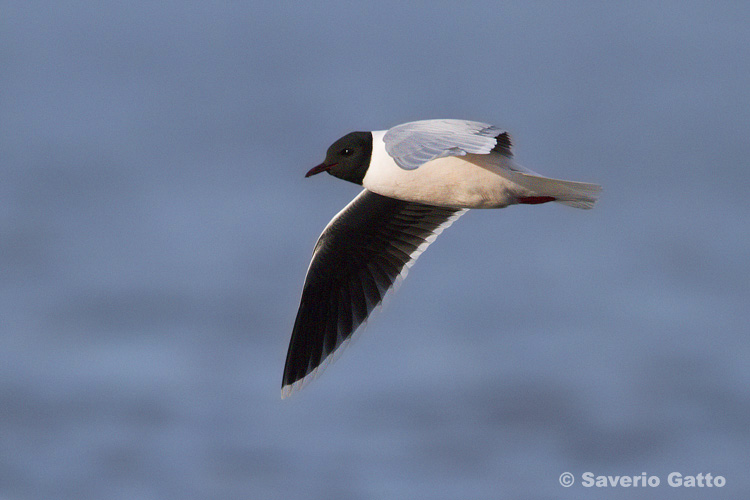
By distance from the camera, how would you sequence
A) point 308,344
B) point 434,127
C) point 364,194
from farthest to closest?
point 308,344 → point 364,194 → point 434,127

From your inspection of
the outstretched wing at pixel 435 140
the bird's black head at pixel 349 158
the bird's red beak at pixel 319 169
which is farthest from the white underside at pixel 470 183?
the outstretched wing at pixel 435 140

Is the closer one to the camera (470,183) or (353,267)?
(470,183)

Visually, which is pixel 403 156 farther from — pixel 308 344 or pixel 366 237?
pixel 308 344

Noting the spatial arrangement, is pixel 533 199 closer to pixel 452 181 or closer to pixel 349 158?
pixel 452 181

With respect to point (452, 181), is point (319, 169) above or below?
above

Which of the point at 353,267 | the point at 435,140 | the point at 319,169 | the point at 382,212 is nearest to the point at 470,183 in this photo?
the point at 319,169

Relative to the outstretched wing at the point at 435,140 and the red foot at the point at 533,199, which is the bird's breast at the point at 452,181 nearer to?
the red foot at the point at 533,199

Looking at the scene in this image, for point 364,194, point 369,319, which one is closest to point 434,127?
point 364,194
